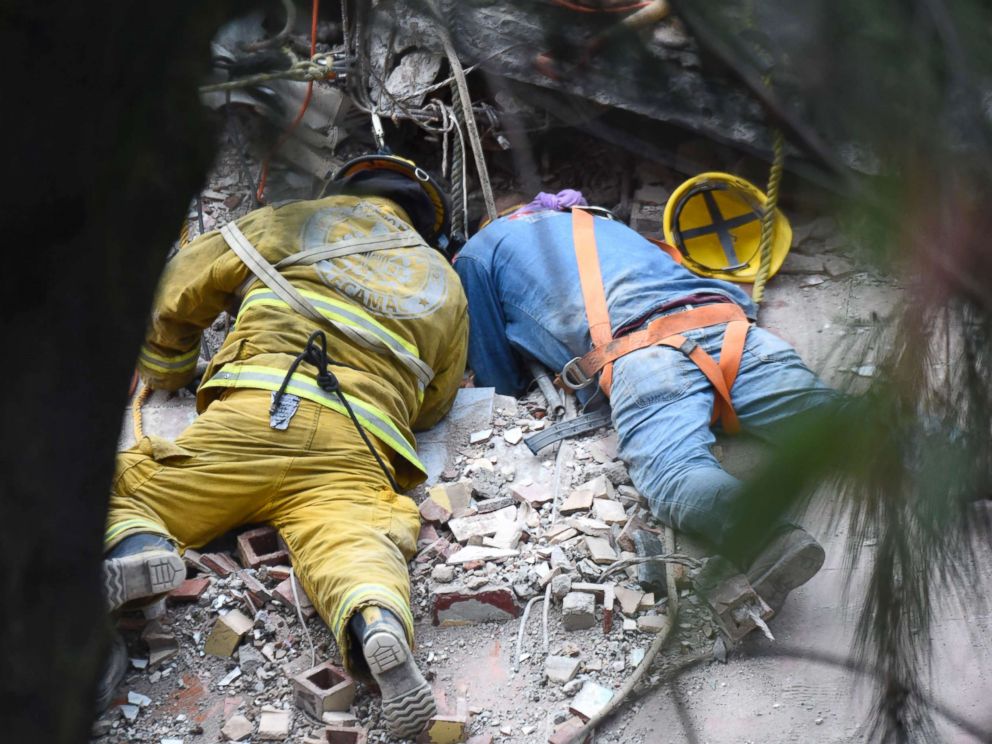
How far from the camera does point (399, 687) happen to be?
8.93 feet

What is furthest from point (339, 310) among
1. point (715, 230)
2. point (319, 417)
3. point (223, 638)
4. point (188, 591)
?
Answer: point (715, 230)

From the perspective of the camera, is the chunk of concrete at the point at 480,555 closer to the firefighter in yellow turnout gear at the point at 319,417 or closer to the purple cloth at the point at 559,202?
the firefighter in yellow turnout gear at the point at 319,417

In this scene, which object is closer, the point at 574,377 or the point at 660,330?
the point at 660,330

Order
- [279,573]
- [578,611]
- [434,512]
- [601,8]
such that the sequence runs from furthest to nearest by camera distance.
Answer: [434,512] < [279,573] < [578,611] < [601,8]

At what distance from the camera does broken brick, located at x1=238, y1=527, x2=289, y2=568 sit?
331cm

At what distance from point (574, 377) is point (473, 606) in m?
1.31

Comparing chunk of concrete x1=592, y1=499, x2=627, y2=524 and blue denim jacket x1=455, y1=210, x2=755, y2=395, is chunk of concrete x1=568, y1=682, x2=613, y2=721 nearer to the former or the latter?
chunk of concrete x1=592, y1=499, x2=627, y2=524

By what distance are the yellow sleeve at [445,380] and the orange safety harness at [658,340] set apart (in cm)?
41

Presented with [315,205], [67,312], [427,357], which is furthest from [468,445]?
[67,312]

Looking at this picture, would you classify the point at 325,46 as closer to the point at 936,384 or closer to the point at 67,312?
the point at 67,312

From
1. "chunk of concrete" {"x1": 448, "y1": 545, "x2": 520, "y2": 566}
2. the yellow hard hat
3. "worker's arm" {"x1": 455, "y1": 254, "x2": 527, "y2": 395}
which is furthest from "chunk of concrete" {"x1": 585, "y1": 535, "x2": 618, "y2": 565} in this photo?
the yellow hard hat

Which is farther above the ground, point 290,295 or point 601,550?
point 290,295

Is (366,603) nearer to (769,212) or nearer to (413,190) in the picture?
(769,212)

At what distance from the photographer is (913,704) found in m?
1.05
